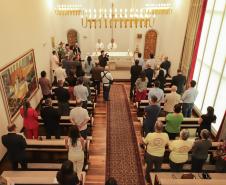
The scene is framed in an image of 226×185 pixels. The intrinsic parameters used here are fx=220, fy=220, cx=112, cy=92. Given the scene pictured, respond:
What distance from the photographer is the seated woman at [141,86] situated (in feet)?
23.9

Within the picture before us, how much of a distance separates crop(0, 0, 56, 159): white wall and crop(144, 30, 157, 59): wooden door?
6.55 metres

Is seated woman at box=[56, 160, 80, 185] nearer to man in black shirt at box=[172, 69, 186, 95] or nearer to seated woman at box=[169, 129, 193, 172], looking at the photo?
seated woman at box=[169, 129, 193, 172]

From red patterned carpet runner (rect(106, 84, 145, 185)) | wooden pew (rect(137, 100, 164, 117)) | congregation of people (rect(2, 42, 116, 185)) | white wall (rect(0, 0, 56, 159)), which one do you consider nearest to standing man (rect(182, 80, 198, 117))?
wooden pew (rect(137, 100, 164, 117))

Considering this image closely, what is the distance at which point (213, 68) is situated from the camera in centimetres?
717

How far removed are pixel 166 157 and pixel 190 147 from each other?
0.99m

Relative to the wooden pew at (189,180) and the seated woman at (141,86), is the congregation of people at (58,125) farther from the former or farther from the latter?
the wooden pew at (189,180)

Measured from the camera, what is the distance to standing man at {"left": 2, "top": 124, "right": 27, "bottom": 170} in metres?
4.07

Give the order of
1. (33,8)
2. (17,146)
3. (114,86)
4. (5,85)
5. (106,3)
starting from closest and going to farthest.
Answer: (17,146), (5,85), (33,8), (114,86), (106,3)

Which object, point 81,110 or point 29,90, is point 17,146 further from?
point 29,90

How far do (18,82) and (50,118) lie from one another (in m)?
1.88

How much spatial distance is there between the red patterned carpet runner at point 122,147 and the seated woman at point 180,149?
3.44 ft

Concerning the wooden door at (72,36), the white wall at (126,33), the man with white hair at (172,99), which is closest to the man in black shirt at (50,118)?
the man with white hair at (172,99)

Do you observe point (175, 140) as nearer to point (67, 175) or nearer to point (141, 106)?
point (67, 175)

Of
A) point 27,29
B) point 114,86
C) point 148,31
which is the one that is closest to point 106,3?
point 148,31
